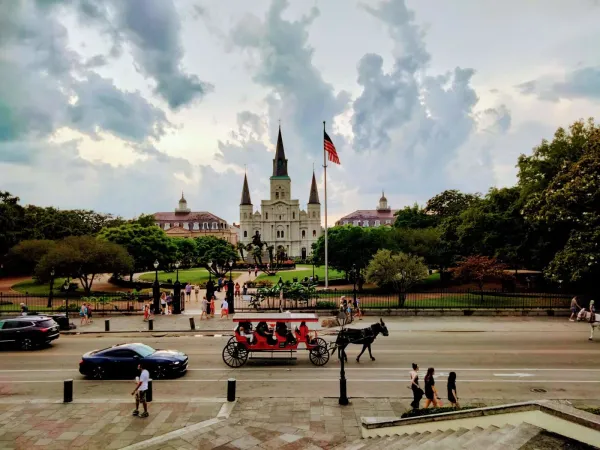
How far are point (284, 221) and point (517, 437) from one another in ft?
446

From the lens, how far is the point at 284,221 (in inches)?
5645

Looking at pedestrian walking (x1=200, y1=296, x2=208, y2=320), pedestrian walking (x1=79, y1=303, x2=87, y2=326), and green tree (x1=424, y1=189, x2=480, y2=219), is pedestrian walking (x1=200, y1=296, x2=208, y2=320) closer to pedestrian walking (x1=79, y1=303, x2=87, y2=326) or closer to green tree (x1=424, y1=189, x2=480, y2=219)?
pedestrian walking (x1=79, y1=303, x2=87, y2=326)

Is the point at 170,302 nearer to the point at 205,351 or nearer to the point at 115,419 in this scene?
the point at 205,351

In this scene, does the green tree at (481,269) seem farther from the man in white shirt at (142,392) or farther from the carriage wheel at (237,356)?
the man in white shirt at (142,392)

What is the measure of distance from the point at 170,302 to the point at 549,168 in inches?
1237

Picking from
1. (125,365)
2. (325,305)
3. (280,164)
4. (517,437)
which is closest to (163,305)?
(325,305)

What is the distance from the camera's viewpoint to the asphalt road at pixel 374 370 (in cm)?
1447

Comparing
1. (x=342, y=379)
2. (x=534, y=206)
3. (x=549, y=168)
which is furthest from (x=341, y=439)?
(x=549, y=168)

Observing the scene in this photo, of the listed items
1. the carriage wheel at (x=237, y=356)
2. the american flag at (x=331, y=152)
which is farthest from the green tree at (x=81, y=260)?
the carriage wheel at (x=237, y=356)

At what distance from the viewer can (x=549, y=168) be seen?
37.1 meters

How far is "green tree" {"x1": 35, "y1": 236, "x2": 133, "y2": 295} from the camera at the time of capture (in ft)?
124

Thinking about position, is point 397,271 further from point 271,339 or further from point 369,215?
point 369,215

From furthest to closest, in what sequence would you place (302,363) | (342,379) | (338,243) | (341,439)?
(338,243) < (302,363) < (342,379) < (341,439)

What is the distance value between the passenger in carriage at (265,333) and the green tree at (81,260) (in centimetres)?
2520
